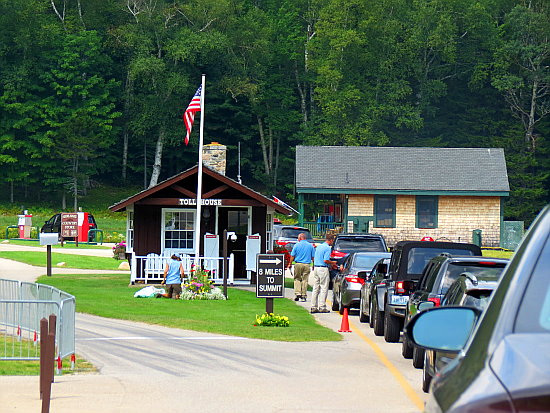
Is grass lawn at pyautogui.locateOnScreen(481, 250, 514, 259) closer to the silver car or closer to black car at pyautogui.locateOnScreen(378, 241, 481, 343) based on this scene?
the silver car

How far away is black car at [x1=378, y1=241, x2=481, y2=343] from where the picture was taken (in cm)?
1872

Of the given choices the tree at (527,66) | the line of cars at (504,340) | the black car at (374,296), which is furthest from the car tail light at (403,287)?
the tree at (527,66)

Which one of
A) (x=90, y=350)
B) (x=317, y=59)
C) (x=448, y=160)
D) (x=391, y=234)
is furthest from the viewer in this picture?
(x=317, y=59)

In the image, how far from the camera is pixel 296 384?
1365cm

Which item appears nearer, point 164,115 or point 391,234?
point 391,234

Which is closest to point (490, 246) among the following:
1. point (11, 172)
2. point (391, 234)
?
point (391, 234)

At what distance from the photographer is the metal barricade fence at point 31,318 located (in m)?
14.8

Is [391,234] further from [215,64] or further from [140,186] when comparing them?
[140,186]

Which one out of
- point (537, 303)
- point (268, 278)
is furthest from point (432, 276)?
point (537, 303)

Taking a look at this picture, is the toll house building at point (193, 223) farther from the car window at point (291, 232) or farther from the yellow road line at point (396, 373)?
the yellow road line at point (396, 373)

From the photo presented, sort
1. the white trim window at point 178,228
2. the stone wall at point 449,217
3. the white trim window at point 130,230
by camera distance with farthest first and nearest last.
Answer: the stone wall at point 449,217
the white trim window at point 130,230
the white trim window at point 178,228

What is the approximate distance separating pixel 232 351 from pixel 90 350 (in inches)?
90.1

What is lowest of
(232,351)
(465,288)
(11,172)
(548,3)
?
(232,351)

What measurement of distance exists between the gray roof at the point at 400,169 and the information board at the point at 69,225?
12.0 metres
